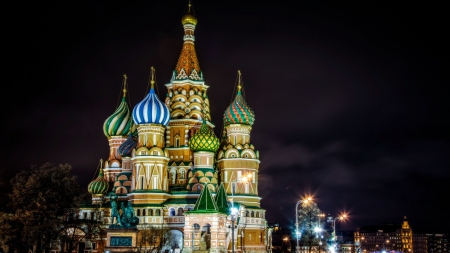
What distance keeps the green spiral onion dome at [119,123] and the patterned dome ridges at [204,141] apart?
11.7m

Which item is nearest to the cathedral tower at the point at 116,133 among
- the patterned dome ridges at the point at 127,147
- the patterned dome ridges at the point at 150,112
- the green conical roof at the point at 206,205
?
the patterned dome ridges at the point at 127,147

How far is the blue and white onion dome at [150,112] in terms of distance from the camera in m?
64.1

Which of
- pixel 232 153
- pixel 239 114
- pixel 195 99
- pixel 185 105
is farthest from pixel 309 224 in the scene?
pixel 185 105

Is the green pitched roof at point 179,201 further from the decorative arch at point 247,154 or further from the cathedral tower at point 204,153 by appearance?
the decorative arch at point 247,154

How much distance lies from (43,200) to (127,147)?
22116mm

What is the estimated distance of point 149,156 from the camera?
62.4 meters

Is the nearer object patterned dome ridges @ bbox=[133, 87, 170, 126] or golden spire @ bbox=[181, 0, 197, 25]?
patterned dome ridges @ bbox=[133, 87, 170, 126]

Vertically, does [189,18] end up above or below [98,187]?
above

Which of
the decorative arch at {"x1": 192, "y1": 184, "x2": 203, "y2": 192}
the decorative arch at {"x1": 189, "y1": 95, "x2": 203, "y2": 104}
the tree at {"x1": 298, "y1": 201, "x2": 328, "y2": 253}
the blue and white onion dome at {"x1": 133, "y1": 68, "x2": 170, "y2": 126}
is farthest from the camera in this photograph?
the tree at {"x1": 298, "y1": 201, "x2": 328, "y2": 253}

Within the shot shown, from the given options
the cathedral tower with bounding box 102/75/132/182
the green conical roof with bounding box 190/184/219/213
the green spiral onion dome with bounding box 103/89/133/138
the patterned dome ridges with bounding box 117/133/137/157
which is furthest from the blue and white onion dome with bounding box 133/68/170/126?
the green conical roof with bounding box 190/184/219/213

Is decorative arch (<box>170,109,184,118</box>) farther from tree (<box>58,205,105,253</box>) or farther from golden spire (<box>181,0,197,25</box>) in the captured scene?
tree (<box>58,205,105,253</box>)

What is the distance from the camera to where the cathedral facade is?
2418 inches

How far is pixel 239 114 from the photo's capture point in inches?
2707

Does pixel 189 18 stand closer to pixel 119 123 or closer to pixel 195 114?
pixel 195 114
